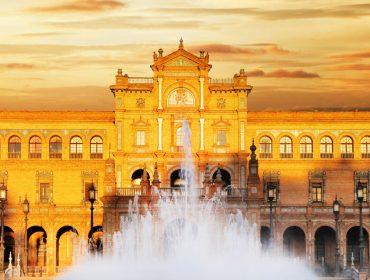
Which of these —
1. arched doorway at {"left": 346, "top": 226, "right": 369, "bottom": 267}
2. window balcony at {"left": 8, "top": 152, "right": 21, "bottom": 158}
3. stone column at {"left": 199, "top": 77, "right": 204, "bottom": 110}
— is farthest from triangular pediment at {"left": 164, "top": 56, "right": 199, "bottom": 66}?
arched doorway at {"left": 346, "top": 226, "right": 369, "bottom": 267}

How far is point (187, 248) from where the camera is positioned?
85.4 metres

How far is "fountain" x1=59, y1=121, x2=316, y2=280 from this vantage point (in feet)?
251

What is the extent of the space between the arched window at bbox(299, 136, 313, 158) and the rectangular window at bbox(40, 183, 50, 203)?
22.3m

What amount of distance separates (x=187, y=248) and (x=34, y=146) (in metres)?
32.8

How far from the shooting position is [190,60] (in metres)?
110

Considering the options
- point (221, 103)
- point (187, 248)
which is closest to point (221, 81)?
point (221, 103)

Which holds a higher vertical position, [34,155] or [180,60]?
[180,60]

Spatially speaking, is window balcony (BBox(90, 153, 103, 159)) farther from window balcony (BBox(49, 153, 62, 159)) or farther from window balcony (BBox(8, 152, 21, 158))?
window balcony (BBox(8, 152, 21, 158))

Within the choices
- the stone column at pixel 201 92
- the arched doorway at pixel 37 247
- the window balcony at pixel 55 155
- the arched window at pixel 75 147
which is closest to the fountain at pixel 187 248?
the stone column at pixel 201 92

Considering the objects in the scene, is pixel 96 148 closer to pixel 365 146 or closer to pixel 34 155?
pixel 34 155

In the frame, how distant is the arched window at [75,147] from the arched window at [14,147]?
4.44 metres

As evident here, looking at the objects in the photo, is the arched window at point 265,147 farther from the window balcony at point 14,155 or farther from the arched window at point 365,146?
the window balcony at point 14,155

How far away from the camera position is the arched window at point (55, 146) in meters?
114

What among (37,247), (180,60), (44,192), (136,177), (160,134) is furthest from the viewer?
(37,247)
